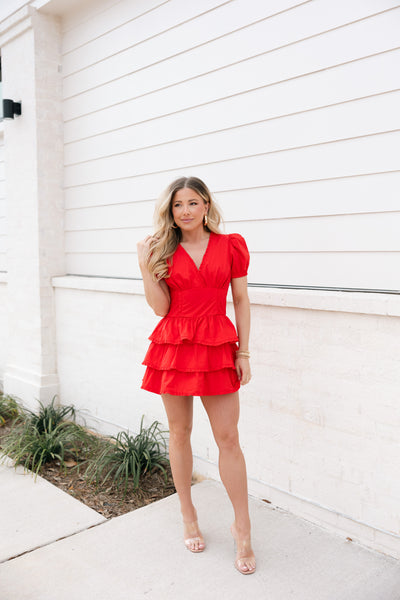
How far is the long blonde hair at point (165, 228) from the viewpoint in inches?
97.5

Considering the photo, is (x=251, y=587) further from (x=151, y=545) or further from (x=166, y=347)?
(x=166, y=347)

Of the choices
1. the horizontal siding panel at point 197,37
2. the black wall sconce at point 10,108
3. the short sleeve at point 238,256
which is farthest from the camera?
the black wall sconce at point 10,108

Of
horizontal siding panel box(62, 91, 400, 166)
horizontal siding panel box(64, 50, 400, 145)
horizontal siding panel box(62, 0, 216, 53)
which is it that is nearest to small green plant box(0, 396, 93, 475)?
horizontal siding panel box(62, 91, 400, 166)

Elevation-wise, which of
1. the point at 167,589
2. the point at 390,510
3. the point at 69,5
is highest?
the point at 69,5

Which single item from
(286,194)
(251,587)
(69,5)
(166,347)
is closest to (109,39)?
(69,5)

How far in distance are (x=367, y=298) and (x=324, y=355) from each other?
40cm

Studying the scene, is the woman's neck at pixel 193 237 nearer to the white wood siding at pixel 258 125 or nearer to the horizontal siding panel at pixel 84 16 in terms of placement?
the white wood siding at pixel 258 125

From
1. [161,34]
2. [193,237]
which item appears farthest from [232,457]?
[161,34]

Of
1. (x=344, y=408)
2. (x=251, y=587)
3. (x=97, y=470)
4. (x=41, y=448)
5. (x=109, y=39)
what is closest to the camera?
(x=251, y=587)

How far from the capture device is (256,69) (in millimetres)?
3078

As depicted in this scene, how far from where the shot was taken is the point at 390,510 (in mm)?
2541

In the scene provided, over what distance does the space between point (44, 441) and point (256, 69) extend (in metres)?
2.87

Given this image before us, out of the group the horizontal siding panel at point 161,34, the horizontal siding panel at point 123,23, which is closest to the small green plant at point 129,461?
the horizontal siding panel at point 161,34

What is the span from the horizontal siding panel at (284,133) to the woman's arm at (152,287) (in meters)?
1.03
